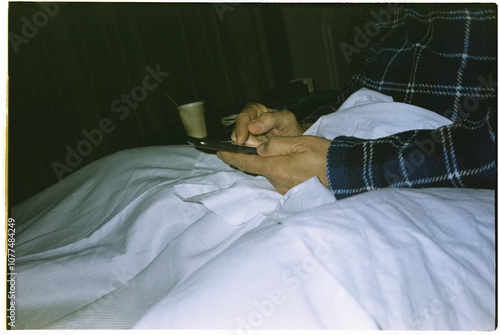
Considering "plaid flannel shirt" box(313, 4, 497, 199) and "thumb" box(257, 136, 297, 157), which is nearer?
"plaid flannel shirt" box(313, 4, 497, 199)

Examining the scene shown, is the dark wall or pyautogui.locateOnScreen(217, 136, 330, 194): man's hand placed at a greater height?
the dark wall

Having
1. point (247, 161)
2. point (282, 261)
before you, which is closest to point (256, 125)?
point (247, 161)

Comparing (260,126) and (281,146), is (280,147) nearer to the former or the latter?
(281,146)

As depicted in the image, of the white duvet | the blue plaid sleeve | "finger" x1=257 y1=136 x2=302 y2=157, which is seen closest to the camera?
the white duvet

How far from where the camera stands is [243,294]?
0.35 metres

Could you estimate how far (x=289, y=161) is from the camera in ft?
2.05

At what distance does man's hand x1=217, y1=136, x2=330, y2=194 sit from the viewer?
0.62 metres

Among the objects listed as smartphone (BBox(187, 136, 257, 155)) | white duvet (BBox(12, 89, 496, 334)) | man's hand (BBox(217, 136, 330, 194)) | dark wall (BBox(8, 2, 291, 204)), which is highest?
dark wall (BBox(8, 2, 291, 204))

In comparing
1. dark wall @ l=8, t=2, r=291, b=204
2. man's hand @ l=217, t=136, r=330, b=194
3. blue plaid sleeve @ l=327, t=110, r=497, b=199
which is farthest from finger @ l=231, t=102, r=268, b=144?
dark wall @ l=8, t=2, r=291, b=204

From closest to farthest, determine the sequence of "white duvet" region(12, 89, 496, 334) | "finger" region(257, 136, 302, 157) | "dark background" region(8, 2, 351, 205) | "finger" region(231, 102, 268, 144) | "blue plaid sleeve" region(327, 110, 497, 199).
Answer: "white duvet" region(12, 89, 496, 334)
"blue plaid sleeve" region(327, 110, 497, 199)
"finger" region(257, 136, 302, 157)
"finger" region(231, 102, 268, 144)
"dark background" region(8, 2, 351, 205)

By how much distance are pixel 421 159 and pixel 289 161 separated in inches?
8.7

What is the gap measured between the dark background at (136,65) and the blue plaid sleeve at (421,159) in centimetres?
96

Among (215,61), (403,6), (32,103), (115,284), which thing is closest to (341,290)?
(115,284)

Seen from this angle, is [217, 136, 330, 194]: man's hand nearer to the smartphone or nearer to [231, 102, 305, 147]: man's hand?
the smartphone
